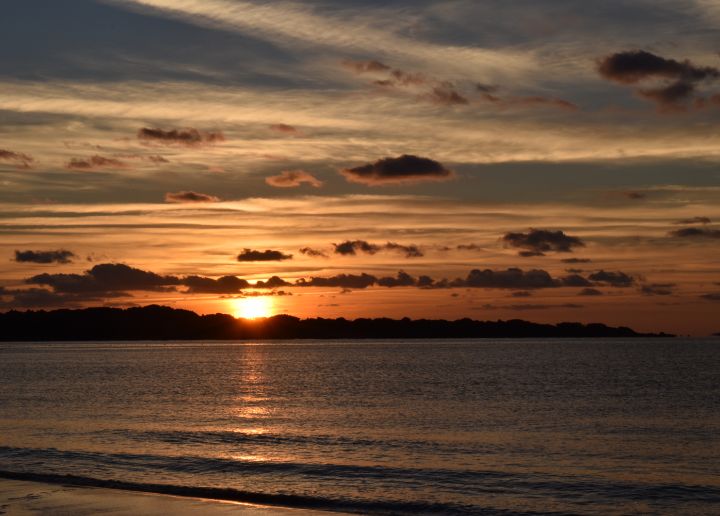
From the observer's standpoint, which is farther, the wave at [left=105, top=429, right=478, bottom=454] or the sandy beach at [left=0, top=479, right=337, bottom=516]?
the wave at [left=105, top=429, right=478, bottom=454]

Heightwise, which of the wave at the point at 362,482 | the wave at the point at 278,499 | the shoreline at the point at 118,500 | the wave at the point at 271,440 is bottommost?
the wave at the point at 271,440

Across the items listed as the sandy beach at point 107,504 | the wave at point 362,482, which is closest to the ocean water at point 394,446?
the wave at point 362,482

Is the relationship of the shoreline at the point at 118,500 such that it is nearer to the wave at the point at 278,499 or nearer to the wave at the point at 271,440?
the wave at the point at 278,499

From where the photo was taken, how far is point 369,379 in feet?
409

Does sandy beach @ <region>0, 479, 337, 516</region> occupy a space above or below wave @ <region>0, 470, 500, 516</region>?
above

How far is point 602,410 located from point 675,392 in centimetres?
2555

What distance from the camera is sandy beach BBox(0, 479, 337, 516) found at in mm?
29766

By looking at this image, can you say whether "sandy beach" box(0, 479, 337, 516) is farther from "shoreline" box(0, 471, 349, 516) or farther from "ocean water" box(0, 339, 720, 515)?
"ocean water" box(0, 339, 720, 515)

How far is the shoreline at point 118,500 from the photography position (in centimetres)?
3006

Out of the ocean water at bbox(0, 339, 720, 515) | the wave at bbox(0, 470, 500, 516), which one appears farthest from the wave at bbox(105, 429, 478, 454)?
the wave at bbox(0, 470, 500, 516)

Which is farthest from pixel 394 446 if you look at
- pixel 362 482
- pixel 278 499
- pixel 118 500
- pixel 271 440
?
pixel 118 500

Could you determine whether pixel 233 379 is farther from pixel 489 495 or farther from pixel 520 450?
pixel 489 495

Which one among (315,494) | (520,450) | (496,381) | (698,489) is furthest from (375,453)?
(496,381)

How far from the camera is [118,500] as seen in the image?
3225 centimetres
